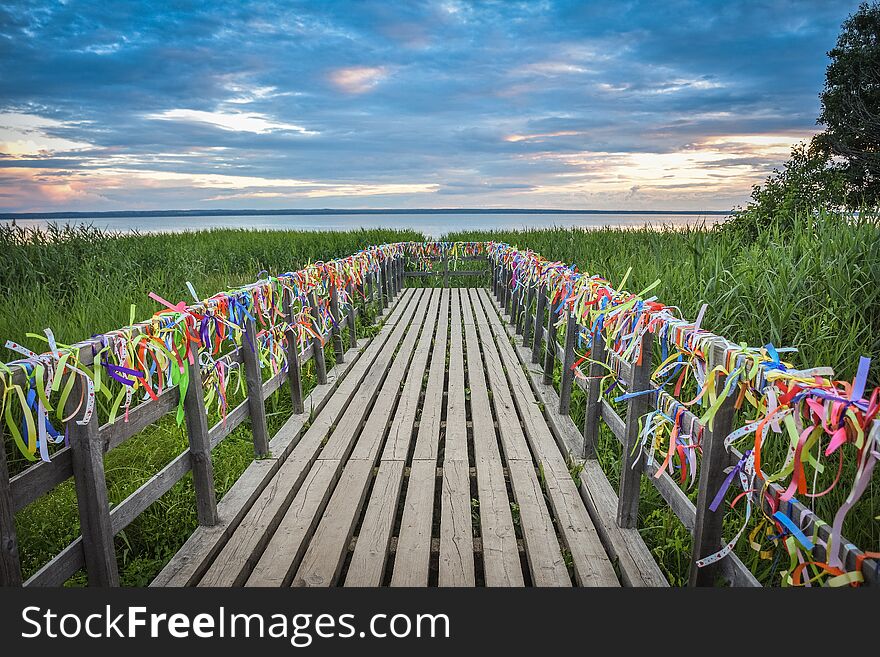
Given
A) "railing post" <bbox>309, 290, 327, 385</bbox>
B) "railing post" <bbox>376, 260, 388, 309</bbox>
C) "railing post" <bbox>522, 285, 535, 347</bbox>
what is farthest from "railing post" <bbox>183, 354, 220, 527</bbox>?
"railing post" <bbox>376, 260, 388, 309</bbox>

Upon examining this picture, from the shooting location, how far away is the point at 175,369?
289 centimetres

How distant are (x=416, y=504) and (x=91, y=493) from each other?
5.95 feet

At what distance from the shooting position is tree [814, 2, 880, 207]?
69.5 ft

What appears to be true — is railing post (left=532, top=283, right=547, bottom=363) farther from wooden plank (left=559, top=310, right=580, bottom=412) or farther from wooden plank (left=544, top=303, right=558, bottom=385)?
wooden plank (left=559, top=310, right=580, bottom=412)

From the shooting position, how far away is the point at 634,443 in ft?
10.3

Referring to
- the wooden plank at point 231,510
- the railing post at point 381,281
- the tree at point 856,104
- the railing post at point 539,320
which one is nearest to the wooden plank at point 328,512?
the wooden plank at point 231,510

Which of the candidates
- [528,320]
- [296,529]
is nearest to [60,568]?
[296,529]

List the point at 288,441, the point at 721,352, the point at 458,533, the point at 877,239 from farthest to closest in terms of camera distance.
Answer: the point at 877,239
the point at 288,441
the point at 458,533
the point at 721,352

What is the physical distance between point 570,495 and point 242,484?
2127 mm

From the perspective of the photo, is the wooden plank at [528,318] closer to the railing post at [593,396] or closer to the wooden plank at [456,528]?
the railing post at [593,396]

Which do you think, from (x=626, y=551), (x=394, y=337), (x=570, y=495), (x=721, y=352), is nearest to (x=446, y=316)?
(x=394, y=337)

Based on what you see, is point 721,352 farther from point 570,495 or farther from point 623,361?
point 570,495

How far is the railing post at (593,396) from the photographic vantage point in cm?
393

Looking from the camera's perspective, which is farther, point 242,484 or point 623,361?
point 242,484
